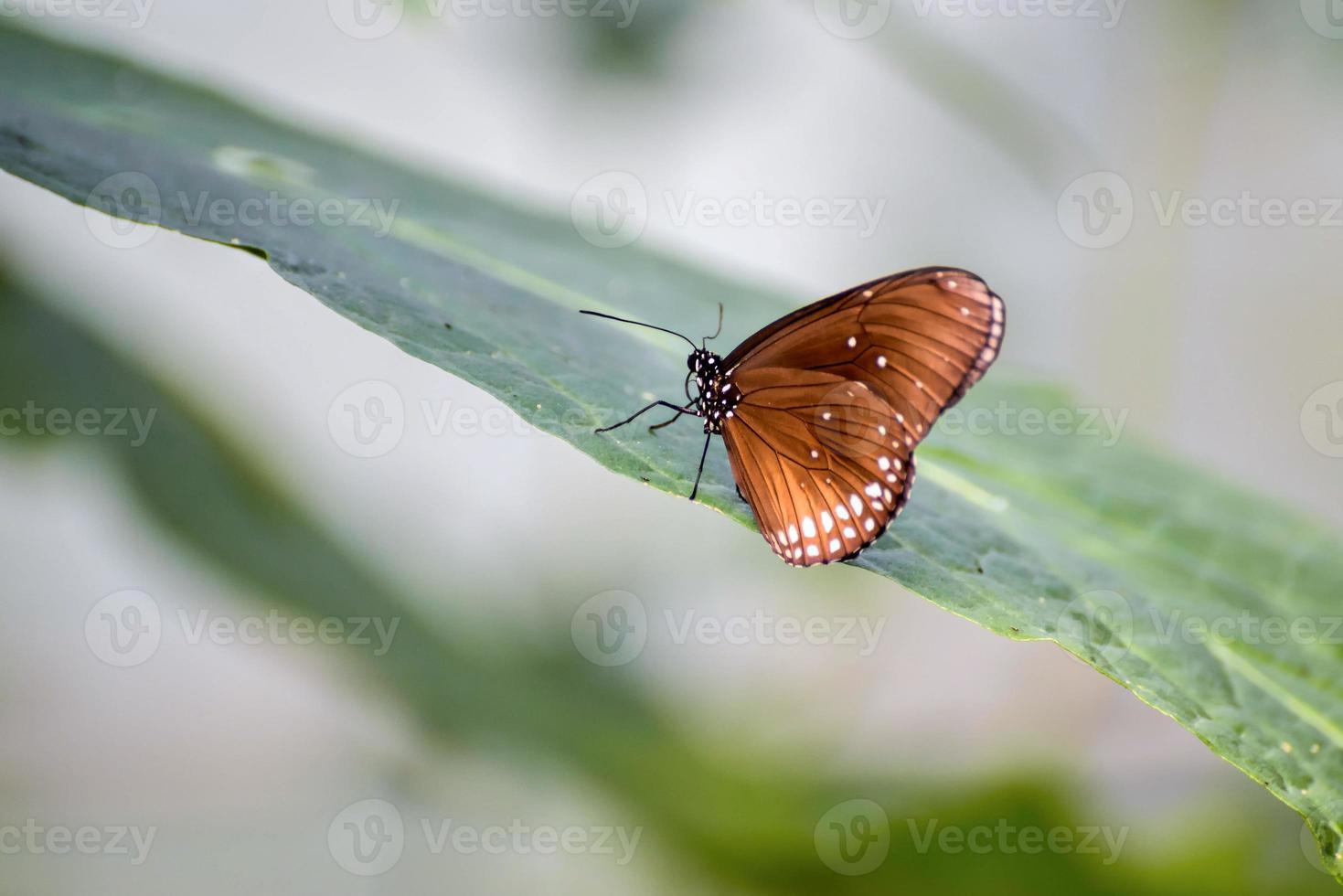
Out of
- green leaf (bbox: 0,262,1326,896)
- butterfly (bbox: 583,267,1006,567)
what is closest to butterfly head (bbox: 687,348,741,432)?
butterfly (bbox: 583,267,1006,567)

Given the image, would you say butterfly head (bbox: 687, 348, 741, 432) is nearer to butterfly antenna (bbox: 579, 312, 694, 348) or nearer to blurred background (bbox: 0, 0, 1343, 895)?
butterfly antenna (bbox: 579, 312, 694, 348)

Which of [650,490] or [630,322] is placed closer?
[630,322]

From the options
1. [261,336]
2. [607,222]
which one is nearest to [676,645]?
[607,222]

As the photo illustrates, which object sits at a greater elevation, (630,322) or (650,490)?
(650,490)

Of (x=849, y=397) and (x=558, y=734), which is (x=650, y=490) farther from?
(x=849, y=397)

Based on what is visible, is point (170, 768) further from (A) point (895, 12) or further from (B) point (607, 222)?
(A) point (895, 12)

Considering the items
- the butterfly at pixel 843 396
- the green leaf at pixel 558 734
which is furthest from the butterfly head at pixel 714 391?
the green leaf at pixel 558 734

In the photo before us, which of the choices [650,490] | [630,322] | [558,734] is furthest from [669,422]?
[650,490]
